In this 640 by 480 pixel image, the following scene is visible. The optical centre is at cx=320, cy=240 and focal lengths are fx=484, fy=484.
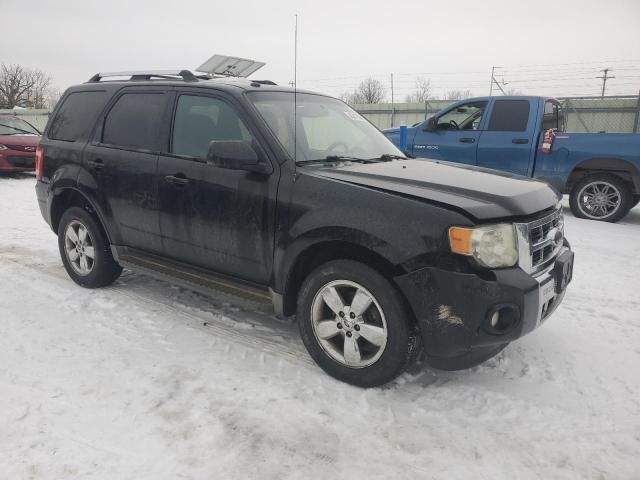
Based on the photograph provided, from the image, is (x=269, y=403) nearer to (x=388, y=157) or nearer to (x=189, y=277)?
(x=189, y=277)

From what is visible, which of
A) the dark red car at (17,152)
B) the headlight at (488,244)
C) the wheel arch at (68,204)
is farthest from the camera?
the dark red car at (17,152)

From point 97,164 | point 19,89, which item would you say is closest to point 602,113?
point 97,164

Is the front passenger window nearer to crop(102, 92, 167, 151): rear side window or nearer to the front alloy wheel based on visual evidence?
crop(102, 92, 167, 151): rear side window

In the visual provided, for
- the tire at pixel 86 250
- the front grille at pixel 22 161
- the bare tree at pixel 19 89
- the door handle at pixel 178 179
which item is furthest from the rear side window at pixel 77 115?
the bare tree at pixel 19 89

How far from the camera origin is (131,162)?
3.90 metres

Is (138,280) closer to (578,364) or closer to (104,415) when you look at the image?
(104,415)

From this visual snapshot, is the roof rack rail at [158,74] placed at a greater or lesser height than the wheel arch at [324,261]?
greater

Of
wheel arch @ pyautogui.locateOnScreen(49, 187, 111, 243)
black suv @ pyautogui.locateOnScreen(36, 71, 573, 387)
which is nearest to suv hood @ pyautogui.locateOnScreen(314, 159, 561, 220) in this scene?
black suv @ pyautogui.locateOnScreen(36, 71, 573, 387)

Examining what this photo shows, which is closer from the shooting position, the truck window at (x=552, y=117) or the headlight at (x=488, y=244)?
the headlight at (x=488, y=244)

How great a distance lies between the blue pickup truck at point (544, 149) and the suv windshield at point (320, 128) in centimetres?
A: 483

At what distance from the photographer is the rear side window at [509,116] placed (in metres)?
8.26

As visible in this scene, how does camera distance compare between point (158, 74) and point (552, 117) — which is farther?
point (552, 117)

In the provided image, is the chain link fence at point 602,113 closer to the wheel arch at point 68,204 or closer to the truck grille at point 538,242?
the wheel arch at point 68,204

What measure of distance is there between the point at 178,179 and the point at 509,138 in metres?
6.49
